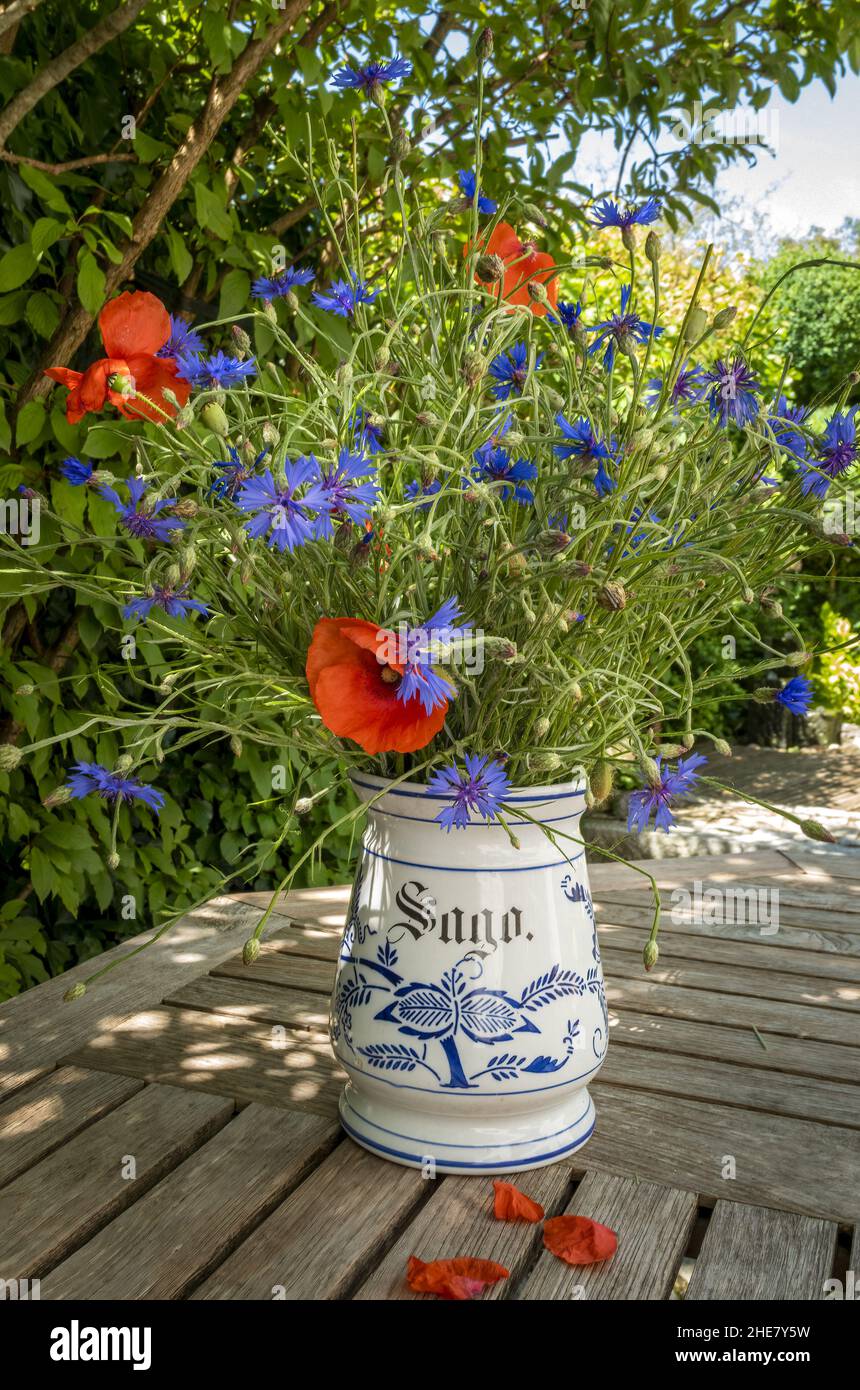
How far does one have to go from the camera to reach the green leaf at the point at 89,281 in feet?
5.17

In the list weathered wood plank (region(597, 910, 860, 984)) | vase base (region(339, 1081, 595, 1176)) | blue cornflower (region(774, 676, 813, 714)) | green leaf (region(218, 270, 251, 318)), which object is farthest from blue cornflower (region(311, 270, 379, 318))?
green leaf (region(218, 270, 251, 318))

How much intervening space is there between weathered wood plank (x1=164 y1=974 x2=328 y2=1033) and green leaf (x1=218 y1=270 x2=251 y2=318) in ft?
3.52

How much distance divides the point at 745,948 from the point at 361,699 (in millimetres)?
865

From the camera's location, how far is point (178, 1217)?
775 millimetres

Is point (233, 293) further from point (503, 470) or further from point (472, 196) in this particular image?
point (503, 470)

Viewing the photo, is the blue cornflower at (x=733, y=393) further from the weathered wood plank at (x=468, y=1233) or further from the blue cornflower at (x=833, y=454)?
the weathered wood plank at (x=468, y=1233)

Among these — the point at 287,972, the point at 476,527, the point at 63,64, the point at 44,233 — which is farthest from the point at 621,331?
the point at 63,64

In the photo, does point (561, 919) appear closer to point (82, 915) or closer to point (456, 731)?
point (456, 731)

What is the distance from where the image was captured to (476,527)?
2.56 ft

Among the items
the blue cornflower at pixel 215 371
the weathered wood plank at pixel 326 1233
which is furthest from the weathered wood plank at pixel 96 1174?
the blue cornflower at pixel 215 371

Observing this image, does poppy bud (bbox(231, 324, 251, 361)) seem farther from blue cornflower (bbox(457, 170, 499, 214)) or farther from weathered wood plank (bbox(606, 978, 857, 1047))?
weathered wood plank (bbox(606, 978, 857, 1047))

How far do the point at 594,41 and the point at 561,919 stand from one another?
171cm

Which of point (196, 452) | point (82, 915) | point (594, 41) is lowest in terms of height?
point (82, 915)
